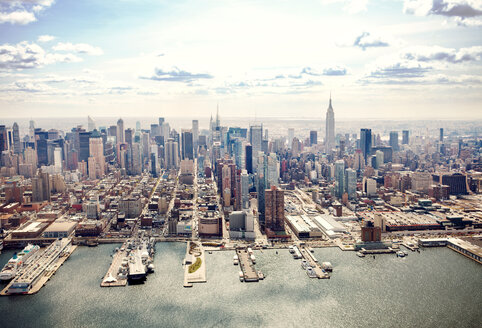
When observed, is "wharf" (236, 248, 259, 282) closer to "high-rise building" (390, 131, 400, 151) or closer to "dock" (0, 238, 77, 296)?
"dock" (0, 238, 77, 296)

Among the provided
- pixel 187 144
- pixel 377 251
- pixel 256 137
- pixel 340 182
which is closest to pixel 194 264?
pixel 377 251

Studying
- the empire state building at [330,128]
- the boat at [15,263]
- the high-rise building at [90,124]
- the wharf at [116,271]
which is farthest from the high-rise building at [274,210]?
the high-rise building at [90,124]

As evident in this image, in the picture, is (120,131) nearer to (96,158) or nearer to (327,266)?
(96,158)

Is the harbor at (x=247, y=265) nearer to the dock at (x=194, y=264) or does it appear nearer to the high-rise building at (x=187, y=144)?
the dock at (x=194, y=264)

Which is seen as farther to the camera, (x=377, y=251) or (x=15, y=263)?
(x=377, y=251)

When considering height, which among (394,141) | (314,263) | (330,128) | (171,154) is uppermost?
(330,128)
